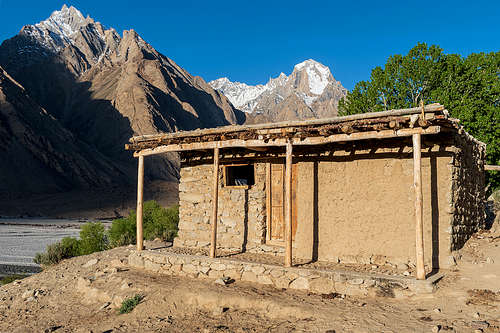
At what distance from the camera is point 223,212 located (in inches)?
401

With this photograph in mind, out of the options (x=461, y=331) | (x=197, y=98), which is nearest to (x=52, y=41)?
(x=197, y=98)

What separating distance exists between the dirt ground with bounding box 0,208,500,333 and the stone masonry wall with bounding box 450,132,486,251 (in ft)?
1.18

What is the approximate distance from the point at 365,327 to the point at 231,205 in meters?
→ 5.04

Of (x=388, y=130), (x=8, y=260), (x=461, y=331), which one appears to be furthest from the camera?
(x=8, y=260)

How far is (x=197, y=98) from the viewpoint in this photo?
286 ft

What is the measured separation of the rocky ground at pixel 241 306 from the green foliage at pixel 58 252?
11.8ft

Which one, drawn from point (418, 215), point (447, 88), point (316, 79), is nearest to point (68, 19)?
point (316, 79)

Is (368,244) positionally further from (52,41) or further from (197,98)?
(52,41)

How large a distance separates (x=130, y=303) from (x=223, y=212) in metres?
3.25

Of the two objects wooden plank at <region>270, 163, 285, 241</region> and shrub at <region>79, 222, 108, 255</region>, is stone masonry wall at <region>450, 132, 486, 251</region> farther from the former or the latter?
shrub at <region>79, 222, 108, 255</region>

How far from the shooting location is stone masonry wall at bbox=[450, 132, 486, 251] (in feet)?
25.9

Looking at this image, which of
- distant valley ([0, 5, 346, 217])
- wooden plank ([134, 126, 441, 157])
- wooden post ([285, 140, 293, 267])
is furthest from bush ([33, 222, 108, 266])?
distant valley ([0, 5, 346, 217])

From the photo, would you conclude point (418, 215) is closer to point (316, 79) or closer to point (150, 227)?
point (150, 227)

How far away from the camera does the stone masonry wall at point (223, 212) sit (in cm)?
979
